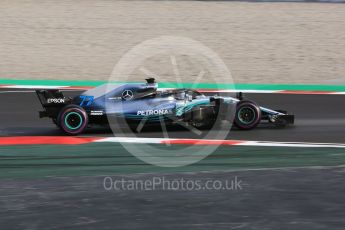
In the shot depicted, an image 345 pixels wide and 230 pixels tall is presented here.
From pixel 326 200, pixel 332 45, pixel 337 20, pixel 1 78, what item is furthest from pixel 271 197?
pixel 337 20

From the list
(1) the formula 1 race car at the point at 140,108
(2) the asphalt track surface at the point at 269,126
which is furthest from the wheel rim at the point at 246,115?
(2) the asphalt track surface at the point at 269,126

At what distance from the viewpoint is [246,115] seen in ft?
42.1

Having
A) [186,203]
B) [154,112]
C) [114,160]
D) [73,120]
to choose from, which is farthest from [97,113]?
[186,203]

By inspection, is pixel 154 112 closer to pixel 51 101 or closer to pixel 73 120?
pixel 73 120

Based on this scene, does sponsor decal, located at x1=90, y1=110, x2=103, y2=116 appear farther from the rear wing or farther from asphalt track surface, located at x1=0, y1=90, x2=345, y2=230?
asphalt track surface, located at x1=0, y1=90, x2=345, y2=230

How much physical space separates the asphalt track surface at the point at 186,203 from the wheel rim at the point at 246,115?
134 inches

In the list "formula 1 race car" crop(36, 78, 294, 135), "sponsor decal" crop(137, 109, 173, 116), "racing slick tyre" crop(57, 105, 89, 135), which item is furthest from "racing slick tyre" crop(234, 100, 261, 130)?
"racing slick tyre" crop(57, 105, 89, 135)

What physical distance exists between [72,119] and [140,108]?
44.2 inches

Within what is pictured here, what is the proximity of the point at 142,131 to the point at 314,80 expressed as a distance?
8357 mm

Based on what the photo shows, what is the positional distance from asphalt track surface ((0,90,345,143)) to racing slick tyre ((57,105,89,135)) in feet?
1.11

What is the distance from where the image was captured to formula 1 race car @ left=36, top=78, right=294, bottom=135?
1252 centimetres

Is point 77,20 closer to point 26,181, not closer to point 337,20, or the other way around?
point 337,20

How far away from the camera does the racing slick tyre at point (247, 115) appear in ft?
41.8

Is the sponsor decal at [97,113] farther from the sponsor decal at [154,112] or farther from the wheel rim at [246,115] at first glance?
the wheel rim at [246,115]
